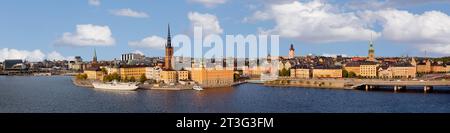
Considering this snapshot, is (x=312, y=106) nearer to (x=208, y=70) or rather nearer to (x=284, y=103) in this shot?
(x=284, y=103)

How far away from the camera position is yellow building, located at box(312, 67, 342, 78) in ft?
103

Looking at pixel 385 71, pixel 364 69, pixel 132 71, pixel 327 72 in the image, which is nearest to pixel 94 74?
pixel 132 71

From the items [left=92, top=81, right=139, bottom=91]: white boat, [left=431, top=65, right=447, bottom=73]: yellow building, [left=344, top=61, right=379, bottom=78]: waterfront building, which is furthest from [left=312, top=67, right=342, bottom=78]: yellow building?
[left=92, top=81, right=139, bottom=91]: white boat

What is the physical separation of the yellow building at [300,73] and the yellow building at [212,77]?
5822mm

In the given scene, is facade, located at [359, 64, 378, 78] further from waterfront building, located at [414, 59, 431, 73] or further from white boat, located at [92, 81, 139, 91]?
white boat, located at [92, 81, 139, 91]

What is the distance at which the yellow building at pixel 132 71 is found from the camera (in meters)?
31.3

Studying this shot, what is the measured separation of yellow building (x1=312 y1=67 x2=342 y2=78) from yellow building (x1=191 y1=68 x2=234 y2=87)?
20.1 feet

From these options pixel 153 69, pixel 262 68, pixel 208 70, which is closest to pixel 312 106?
pixel 208 70

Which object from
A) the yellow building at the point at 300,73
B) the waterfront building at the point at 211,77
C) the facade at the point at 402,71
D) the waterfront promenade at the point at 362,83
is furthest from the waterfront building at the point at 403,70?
the waterfront building at the point at 211,77

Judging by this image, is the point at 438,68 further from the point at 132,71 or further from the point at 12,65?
the point at 12,65

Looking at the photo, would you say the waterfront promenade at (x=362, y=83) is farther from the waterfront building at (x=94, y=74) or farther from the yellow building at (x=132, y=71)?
the waterfront building at (x=94, y=74)
